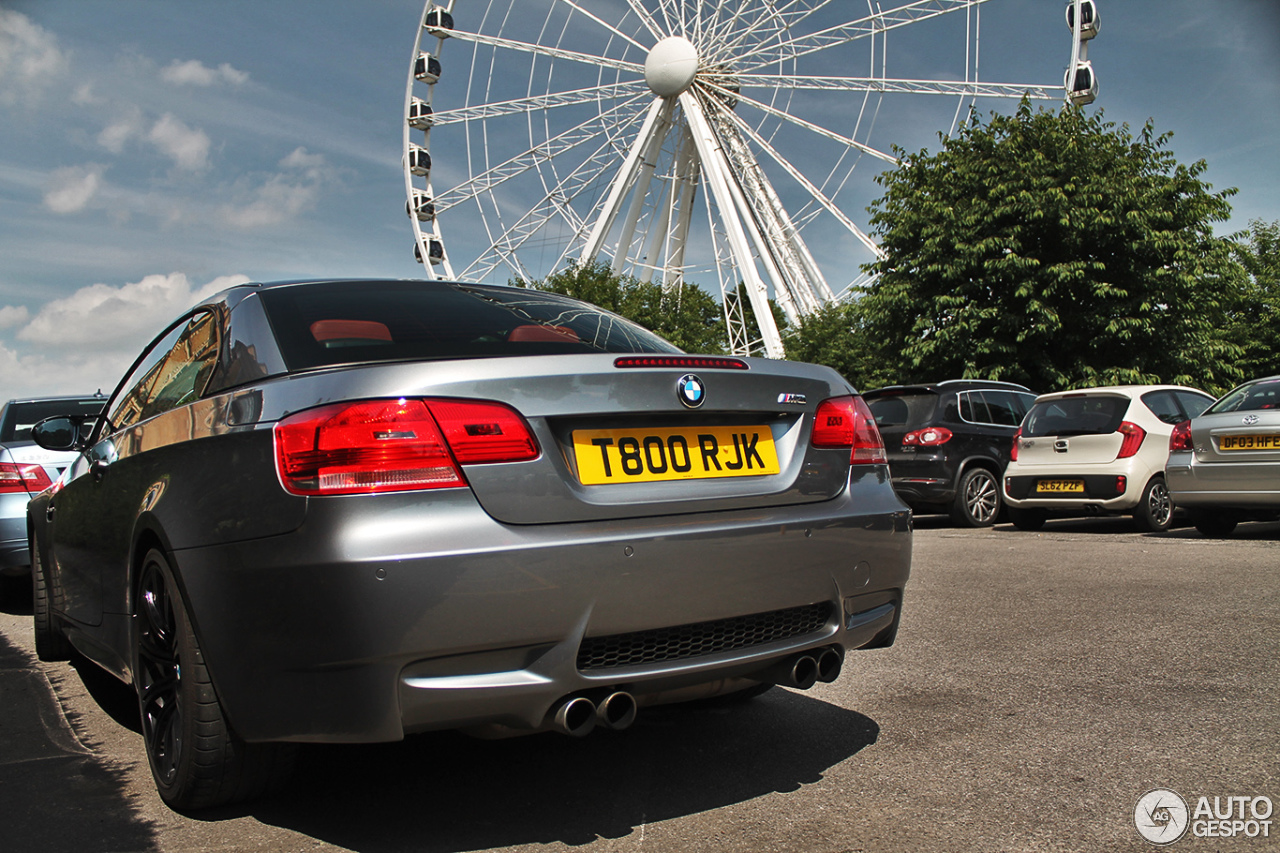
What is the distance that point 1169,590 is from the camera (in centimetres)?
564

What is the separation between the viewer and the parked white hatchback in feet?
30.4

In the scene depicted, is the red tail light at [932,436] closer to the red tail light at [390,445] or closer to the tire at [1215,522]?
the tire at [1215,522]

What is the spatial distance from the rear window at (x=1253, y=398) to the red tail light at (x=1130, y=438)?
951mm

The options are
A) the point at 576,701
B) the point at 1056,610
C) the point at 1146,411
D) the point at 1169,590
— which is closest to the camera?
the point at 576,701

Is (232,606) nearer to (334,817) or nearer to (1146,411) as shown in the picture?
(334,817)

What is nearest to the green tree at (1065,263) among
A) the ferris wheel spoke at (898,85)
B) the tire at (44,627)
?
the ferris wheel spoke at (898,85)

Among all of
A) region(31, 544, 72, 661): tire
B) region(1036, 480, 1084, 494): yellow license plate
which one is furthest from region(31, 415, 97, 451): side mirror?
region(1036, 480, 1084, 494): yellow license plate

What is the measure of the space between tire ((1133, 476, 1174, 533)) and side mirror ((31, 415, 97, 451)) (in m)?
8.28

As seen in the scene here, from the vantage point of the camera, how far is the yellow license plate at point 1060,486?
9461 millimetres

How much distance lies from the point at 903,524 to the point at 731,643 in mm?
693

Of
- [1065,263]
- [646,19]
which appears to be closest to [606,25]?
[646,19]

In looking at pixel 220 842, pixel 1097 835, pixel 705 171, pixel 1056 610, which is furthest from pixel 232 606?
pixel 705 171

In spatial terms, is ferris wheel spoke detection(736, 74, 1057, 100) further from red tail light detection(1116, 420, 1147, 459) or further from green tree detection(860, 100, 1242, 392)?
red tail light detection(1116, 420, 1147, 459)

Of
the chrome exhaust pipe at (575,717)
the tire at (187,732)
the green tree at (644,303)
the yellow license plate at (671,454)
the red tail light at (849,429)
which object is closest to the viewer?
the chrome exhaust pipe at (575,717)
